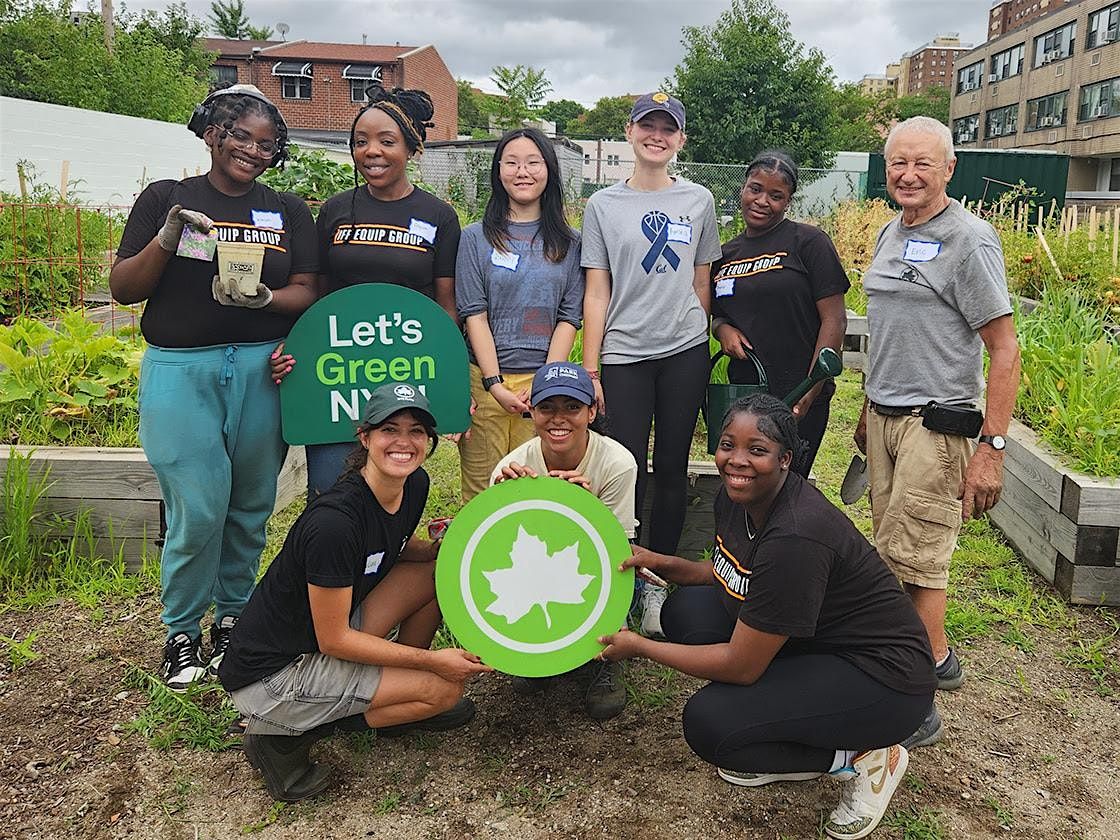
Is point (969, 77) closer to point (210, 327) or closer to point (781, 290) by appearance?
point (781, 290)

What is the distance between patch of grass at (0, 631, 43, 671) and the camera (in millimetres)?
3254

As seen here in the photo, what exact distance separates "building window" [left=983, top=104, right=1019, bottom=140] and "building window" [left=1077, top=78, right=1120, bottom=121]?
785cm

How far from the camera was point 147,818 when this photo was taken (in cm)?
248

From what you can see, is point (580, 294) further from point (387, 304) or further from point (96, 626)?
point (96, 626)

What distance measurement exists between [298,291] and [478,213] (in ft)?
48.8

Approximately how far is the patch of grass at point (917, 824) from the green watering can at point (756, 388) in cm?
127

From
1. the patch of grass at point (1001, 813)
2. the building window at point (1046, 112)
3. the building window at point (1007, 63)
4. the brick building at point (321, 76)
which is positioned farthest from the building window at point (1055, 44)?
the patch of grass at point (1001, 813)

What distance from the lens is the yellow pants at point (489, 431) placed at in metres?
3.35

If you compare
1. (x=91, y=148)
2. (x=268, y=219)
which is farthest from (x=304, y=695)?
(x=91, y=148)

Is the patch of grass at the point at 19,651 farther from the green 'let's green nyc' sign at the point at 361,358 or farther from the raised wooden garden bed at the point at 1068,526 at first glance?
the raised wooden garden bed at the point at 1068,526

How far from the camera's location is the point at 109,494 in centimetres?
388

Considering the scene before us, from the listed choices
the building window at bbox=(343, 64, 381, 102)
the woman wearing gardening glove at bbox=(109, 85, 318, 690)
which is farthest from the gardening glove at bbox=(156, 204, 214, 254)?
the building window at bbox=(343, 64, 381, 102)

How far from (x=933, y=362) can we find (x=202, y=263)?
2.43 metres

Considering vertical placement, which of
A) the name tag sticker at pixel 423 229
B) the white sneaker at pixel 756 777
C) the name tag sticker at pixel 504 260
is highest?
the name tag sticker at pixel 423 229
